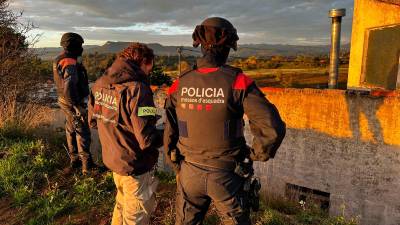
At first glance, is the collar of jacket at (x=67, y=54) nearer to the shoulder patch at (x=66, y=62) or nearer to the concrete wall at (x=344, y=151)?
the shoulder patch at (x=66, y=62)

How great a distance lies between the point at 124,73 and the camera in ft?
9.91

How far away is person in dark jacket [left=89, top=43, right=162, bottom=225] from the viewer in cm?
297

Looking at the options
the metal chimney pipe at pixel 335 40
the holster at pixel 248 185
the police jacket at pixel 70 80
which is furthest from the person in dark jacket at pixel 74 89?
the metal chimney pipe at pixel 335 40

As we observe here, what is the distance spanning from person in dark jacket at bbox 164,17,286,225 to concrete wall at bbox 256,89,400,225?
18.4 feet

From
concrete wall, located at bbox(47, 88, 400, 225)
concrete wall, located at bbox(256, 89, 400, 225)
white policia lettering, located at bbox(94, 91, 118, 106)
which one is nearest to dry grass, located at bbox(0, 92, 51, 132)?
concrete wall, located at bbox(47, 88, 400, 225)

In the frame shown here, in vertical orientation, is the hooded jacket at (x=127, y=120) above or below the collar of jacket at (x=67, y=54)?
below

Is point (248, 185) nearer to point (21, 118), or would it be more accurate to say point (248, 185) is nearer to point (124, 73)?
Result: point (124, 73)

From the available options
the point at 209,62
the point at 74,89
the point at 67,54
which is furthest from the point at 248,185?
the point at 67,54

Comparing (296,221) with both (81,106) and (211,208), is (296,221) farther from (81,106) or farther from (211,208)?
(81,106)

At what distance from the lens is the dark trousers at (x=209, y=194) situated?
103 inches

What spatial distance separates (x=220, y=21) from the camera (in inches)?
105

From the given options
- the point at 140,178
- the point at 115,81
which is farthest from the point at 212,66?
the point at 140,178

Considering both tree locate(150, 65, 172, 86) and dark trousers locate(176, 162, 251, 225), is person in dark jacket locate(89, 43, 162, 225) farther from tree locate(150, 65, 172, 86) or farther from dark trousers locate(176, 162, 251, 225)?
tree locate(150, 65, 172, 86)

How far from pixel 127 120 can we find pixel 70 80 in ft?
7.28
